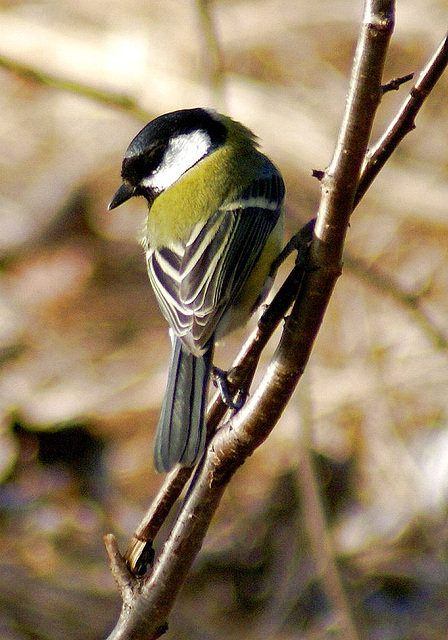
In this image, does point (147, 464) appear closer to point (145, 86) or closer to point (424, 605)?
point (424, 605)

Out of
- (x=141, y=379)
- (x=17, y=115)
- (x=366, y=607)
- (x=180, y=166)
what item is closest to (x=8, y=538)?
(x=141, y=379)

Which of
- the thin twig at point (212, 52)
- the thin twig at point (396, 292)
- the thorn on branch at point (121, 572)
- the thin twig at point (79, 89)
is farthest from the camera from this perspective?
the thin twig at point (212, 52)

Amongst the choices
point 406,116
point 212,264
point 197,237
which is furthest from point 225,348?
point 406,116

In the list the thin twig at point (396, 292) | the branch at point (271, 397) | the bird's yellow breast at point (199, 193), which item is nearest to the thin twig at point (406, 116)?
the branch at point (271, 397)

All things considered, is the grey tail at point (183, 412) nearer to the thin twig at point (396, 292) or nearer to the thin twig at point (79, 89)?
the thin twig at point (396, 292)

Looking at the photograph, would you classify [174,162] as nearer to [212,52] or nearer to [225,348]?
[212,52]
